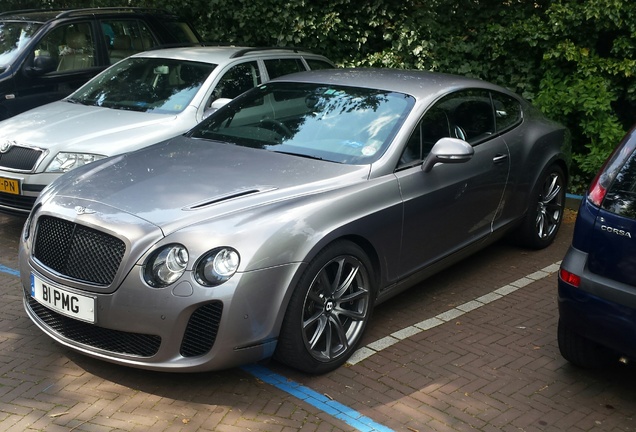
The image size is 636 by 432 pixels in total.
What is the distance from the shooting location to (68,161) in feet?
22.2

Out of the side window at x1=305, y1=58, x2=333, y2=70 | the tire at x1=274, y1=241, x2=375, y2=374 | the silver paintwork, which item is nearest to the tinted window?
the tire at x1=274, y1=241, x2=375, y2=374

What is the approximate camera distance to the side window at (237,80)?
26.1 ft

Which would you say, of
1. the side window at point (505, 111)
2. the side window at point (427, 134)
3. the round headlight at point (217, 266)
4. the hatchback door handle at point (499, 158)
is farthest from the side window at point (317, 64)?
the round headlight at point (217, 266)

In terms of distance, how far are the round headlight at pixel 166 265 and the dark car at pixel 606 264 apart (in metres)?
2.06

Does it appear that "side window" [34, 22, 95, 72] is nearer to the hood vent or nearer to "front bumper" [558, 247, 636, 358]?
the hood vent

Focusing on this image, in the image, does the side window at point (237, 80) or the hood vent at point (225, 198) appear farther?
the side window at point (237, 80)

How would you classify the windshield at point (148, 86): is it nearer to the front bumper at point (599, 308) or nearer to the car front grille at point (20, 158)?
the car front grille at point (20, 158)

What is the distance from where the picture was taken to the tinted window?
4215 mm

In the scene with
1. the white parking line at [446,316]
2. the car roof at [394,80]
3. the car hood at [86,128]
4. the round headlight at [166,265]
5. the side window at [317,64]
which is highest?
the car roof at [394,80]

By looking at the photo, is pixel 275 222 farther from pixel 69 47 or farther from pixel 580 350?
pixel 69 47

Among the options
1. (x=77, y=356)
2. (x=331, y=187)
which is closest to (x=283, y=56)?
(x=331, y=187)

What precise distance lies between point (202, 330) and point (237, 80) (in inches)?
172

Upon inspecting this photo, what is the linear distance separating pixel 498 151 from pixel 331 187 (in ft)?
6.41

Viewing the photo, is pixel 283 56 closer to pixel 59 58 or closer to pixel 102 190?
pixel 59 58
